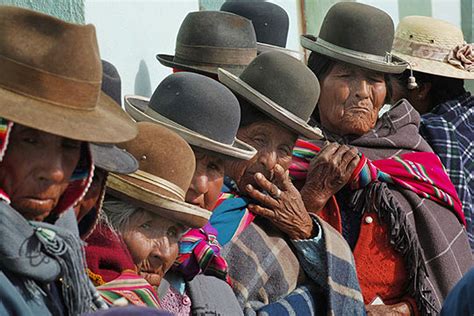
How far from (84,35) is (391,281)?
2.54 metres

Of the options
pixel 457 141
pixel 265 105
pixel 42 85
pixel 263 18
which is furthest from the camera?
pixel 457 141

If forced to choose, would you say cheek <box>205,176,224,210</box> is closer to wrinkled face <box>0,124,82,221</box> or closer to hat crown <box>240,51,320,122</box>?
hat crown <box>240,51,320,122</box>

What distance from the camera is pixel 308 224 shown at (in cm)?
522

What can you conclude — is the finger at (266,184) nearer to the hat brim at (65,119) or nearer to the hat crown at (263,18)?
the hat crown at (263,18)

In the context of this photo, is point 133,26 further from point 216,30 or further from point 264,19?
point 216,30

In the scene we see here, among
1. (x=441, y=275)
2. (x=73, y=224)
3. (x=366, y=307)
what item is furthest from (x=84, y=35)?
(x=441, y=275)

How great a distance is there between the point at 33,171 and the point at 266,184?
1903 mm

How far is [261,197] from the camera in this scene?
514 centimetres

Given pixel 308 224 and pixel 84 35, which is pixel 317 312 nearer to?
pixel 308 224

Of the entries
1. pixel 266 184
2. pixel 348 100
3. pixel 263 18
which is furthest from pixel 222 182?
pixel 263 18

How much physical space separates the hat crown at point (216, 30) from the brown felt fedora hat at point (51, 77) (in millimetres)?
2034

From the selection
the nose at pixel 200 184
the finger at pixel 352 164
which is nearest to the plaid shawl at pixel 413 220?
the finger at pixel 352 164

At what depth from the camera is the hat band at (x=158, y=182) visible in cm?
407

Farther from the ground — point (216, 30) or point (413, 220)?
point (216, 30)
